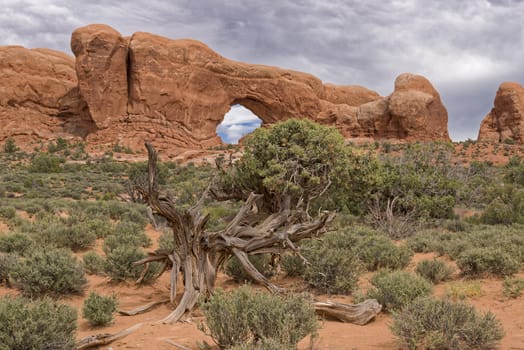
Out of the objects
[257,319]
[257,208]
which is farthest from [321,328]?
[257,208]

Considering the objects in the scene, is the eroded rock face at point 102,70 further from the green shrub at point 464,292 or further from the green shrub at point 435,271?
the green shrub at point 464,292

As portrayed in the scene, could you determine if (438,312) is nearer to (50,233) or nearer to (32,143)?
(50,233)

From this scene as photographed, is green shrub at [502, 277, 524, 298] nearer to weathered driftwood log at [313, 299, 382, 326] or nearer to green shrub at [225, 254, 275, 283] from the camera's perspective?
weathered driftwood log at [313, 299, 382, 326]

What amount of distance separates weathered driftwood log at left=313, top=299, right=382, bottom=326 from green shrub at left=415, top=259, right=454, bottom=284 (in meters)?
2.47

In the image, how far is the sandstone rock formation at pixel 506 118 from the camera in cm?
4569

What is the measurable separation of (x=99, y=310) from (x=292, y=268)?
3.57 m

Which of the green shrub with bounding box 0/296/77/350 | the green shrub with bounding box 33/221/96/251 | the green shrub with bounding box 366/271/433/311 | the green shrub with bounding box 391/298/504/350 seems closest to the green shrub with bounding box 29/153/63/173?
the green shrub with bounding box 33/221/96/251

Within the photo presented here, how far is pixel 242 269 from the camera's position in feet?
24.6

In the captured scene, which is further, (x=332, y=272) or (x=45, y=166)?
(x=45, y=166)

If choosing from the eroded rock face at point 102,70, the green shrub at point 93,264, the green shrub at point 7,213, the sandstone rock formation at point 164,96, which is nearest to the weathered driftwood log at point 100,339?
the green shrub at point 93,264

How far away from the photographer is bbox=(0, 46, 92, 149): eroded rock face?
42594mm

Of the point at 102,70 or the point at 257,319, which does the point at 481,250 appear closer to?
the point at 257,319

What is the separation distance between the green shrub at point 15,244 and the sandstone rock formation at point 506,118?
155 ft

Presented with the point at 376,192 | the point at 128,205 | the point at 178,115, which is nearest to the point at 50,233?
the point at 128,205
